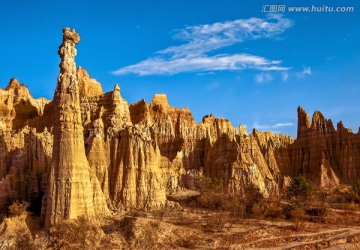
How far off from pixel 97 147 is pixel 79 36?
11334mm

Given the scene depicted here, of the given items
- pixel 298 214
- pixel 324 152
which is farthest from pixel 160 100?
pixel 298 214

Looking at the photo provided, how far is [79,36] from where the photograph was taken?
36.0 meters

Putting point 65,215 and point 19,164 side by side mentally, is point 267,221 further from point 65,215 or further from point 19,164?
point 19,164

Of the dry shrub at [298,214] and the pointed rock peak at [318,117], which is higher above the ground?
the pointed rock peak at [318,117]

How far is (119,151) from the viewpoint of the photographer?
147ft

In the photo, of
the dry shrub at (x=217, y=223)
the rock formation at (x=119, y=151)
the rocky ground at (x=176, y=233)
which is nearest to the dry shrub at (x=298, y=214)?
the rocky ground at (x=176, y=233)

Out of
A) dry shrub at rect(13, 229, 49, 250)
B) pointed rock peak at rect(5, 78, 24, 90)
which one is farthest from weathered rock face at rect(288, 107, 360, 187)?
dry shrub at rect(13, 229, 49, 250)

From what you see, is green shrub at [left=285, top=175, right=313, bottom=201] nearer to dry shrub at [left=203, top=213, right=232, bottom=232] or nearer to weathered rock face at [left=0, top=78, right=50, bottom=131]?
dry shrub at [left=203, top=213, right=232, bottom=232]

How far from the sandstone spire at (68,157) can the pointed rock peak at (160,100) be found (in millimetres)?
68762

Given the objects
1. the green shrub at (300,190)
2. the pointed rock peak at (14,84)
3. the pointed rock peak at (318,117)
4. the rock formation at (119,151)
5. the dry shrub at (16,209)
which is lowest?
the dry shrub at (16,209)

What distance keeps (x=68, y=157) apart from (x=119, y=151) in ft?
38.0

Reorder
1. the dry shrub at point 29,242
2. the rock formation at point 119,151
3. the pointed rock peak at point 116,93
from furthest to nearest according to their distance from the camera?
1. the pointed rock peak at point 116,93
2. the rock formation at point 119,151
3. the dry shrub at point 29,242

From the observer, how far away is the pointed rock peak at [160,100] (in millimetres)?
105069

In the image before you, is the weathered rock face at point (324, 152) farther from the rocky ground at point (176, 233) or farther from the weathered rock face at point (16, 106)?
the weathered rock face at point (16, 106)
